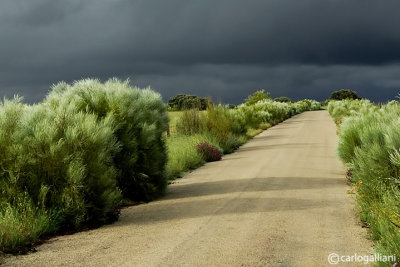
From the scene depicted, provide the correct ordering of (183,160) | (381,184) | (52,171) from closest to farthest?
(52,171) < (381,184) < (183,160)

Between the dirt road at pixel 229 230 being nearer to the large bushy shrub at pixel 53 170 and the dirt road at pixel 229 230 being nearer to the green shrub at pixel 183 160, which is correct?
the large bushy shrub at pixel 53 170

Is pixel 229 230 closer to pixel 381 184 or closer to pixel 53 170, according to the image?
pixel 381 184

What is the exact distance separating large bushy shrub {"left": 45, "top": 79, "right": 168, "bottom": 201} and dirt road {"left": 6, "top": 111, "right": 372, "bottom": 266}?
2.42 ft

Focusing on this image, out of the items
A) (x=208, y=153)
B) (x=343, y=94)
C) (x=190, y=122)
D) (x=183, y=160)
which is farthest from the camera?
(x=343, y=94)

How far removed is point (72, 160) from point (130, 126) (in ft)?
8.89

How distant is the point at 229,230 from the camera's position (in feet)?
27.8

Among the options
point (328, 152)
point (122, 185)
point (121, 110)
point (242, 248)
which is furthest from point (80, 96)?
point (328, 152)

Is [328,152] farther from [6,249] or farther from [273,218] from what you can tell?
[6,249]

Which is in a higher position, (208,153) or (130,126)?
(130,126)

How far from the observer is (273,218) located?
9.37 meters

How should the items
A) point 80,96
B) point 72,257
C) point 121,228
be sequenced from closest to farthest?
point 72,257, point 121,228, point 80,96

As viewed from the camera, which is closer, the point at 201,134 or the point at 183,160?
the point at 183,160

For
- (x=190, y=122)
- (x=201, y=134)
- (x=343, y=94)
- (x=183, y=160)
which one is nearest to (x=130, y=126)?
(x=183, y=160)

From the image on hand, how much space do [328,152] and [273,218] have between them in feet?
46.1
